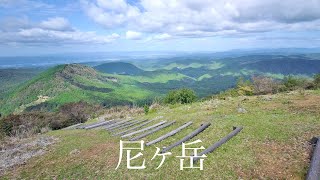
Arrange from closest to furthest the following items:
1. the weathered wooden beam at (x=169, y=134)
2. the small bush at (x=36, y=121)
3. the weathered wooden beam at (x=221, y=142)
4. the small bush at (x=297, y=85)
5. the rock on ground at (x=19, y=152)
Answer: the weathered wooden beam at (x=221, y=142) < the rock on ground at (x=19, y=152) < the weathered wooden beam at (x=169, y=134) < the small bush at (x=36, y=121) < the small bush at (x=297, y=85)

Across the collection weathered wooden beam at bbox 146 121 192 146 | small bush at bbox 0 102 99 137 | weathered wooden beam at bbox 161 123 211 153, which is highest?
weathered wooden beam at bbox 161 123 211 153

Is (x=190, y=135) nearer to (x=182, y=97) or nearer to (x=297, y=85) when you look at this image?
(x=182, y=97)

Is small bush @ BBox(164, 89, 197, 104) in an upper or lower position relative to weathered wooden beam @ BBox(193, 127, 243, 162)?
lower

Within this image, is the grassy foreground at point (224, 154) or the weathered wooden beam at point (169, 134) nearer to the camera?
the grassy foreground at point (224, 154)

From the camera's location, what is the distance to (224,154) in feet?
56.6

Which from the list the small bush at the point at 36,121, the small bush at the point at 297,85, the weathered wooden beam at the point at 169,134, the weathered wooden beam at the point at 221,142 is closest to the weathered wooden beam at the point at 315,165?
the weathered wooden beam at the point at 221,142

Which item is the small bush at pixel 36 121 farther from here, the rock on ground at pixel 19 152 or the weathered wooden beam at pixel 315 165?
the weathered wooden beam at pixel 315 165

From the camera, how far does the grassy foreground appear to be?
15.2 meters

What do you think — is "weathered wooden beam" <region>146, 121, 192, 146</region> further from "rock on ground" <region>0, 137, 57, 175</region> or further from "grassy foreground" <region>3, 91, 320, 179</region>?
"rock on ground" <region>0, 137, 57, 175</region>

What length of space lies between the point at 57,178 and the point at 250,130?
14.1 m

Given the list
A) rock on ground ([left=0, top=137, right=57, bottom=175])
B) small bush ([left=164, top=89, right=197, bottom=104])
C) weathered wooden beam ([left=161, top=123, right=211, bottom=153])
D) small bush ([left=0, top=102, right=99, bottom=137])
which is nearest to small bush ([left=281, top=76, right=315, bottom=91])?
small bush ([left=164, top=89, right=197, bottom=104])

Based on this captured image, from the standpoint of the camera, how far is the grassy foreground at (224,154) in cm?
1519

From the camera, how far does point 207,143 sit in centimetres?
1953

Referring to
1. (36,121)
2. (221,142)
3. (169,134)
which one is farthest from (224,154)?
(36,121)
